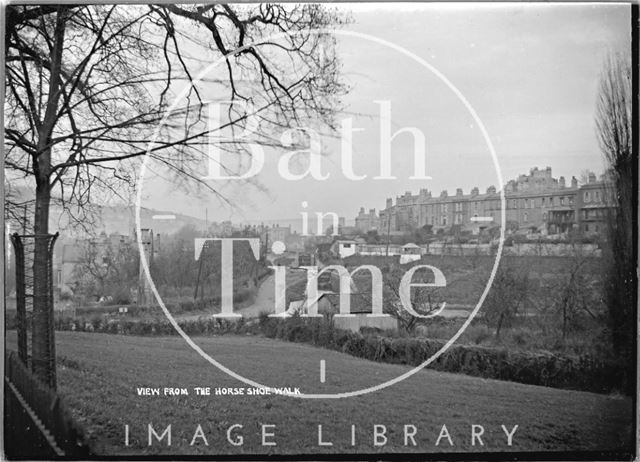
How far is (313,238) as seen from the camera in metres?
4.22

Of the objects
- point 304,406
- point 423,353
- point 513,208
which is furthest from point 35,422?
point 513,208

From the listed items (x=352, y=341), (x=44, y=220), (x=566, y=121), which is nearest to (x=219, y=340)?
(x=352, y=341)

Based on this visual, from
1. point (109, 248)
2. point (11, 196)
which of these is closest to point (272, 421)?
point (109, 248)

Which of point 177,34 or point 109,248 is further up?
point 177,34

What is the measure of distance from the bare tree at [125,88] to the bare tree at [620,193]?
1899 millimetres

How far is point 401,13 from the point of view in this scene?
4145 millimetres

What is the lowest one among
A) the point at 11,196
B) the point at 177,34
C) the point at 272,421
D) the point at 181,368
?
the point at 272,421

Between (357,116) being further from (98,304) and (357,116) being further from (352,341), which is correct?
(98,304)

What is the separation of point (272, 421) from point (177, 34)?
2.77 m

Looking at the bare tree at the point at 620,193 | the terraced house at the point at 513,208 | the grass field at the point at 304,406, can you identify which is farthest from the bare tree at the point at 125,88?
the bare tree at the point at 620,193

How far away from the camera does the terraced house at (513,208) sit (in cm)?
418

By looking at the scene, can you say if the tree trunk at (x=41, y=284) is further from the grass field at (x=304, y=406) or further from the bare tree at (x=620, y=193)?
the bare tree at (x=620, y=193)

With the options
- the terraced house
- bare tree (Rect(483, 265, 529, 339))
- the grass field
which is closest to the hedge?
the grass field

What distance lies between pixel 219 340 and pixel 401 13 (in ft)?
8.56
